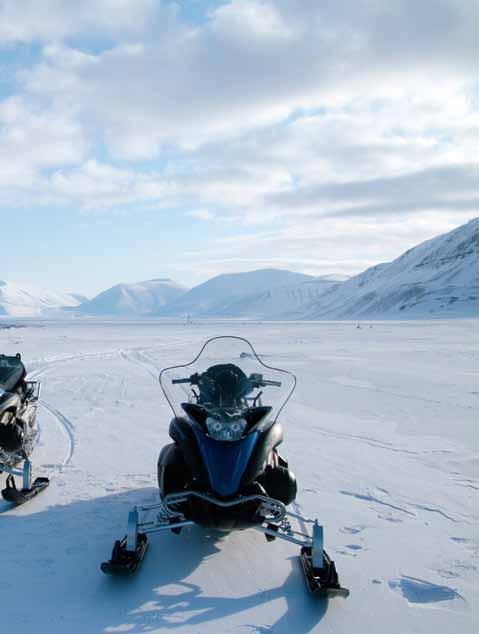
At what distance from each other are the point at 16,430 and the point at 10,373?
3.67 ft

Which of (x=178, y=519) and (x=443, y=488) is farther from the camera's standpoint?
(x=443, y=488)

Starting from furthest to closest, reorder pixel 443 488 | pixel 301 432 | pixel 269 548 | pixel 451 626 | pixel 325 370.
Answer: pixel 325 370
pixel 301 432
pixel 443 488
pixel 269 548
pixel 451 626

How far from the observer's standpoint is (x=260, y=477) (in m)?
4.27

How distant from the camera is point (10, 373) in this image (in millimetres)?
6637

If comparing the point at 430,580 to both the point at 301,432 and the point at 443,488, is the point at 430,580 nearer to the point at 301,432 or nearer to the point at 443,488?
the point at 443,488

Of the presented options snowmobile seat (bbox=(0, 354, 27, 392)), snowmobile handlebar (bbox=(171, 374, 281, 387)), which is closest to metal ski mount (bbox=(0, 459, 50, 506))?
snowmobile seat (bbox=(0, 354, 27, 392))

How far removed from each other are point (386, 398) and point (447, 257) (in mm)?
170376

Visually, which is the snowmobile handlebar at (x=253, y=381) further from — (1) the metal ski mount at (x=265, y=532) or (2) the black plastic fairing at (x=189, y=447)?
(1) the metal ski mount at (x=265, y=532)

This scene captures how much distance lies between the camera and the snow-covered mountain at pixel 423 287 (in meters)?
123

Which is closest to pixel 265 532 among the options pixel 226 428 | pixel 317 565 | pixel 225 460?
pixel 317 565

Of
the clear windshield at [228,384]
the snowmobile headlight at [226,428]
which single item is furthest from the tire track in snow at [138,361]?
the snowmobile headlight at [226,428]

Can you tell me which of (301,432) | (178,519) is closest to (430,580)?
(178,519)

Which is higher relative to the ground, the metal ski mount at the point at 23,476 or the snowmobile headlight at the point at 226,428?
the snowmobile headlight at the point at 226,428

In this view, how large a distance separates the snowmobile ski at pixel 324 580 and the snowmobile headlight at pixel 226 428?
1.06 m
